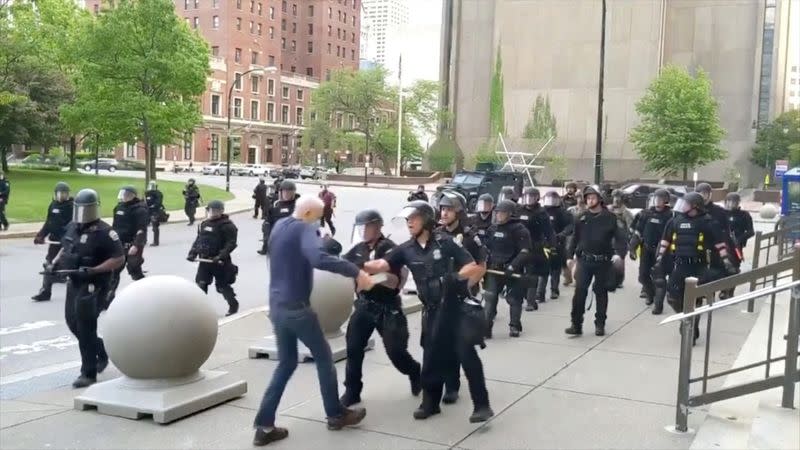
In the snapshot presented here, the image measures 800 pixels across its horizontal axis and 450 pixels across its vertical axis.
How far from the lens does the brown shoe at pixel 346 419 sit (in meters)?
6.24

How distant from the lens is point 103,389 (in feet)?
22.7

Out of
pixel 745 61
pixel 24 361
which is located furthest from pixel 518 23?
pixel 24 361

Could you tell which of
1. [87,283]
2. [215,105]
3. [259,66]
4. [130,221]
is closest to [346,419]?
[87,283]

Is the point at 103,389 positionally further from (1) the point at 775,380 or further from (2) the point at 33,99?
(2) the point at 33,99

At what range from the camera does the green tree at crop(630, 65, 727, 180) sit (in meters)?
49.7

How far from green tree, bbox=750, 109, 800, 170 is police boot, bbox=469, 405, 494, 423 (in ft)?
204

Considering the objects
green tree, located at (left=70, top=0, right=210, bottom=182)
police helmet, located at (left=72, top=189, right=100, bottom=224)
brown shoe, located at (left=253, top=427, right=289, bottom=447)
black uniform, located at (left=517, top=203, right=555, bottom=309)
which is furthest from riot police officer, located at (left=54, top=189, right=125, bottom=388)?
green tree, located at (left=70, top=0, right=210, bottom=182)

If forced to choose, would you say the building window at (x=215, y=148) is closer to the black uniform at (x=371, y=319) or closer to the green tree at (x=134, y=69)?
the green tree at (x=134, y=69)

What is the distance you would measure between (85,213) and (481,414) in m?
4.31

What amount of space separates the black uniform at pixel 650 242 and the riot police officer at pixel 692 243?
182cm

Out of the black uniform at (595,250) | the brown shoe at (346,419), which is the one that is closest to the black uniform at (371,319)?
the brown shoe at (346,419)

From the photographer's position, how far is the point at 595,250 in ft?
32.6

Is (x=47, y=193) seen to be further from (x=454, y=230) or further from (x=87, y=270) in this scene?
(x=454, y=230)

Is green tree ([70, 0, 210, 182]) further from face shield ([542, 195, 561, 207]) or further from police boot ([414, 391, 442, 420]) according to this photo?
police boot ([414, 391, 442, 420])
